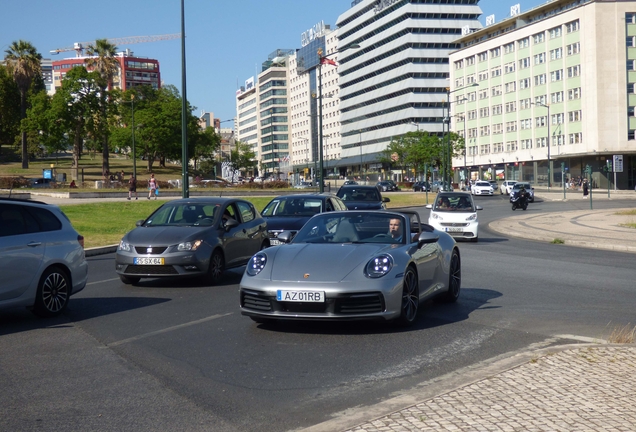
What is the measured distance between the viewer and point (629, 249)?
21.2 m

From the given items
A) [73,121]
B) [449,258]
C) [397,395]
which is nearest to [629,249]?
[449,258]

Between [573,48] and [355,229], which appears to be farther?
[573,48]

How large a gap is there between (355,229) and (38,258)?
12.8ft

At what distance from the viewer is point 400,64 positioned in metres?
131

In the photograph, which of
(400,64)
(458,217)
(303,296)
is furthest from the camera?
(400,64)

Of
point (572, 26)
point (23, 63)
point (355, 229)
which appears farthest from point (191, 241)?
point (572, 26)

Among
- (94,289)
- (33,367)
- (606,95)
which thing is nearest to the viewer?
(33,367)

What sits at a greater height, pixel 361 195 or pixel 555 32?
pixel 555 32

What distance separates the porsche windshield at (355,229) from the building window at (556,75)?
91192mm

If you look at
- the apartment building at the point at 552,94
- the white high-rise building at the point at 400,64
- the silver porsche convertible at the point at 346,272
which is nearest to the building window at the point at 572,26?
the apartment building at the point at 552,94

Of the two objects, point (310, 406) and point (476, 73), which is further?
point (476, 73)

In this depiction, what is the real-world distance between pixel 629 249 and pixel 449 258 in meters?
12.4

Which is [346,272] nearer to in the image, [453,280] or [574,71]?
[453,280]

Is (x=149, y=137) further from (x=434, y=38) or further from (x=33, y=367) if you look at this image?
(x=33, y=367)
